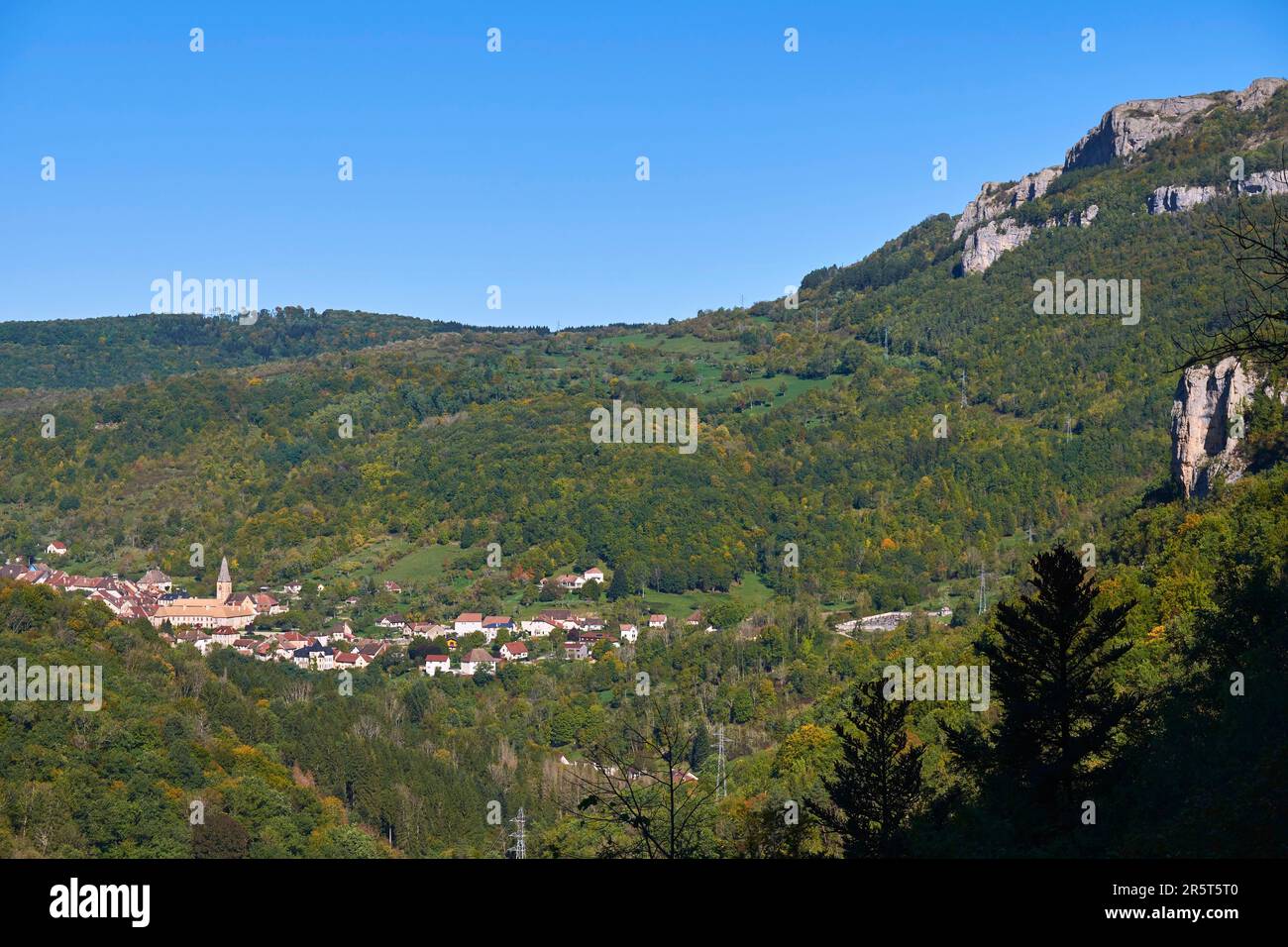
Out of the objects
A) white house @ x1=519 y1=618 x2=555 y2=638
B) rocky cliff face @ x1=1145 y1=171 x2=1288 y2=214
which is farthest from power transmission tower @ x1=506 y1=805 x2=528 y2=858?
rocky cliff face @ x1=1145 y1=171 x2=1288 y2=214

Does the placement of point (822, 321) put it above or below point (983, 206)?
below

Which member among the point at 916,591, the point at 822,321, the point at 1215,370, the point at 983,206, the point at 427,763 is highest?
the point at 983,206

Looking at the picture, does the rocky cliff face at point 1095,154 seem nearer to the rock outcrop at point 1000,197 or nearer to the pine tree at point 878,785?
the rock outcrop at point 1000,197

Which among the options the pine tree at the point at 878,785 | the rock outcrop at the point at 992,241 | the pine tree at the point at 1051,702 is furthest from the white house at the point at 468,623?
the rock outcrop at the point at 992,241

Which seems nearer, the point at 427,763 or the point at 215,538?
the point at 427,763

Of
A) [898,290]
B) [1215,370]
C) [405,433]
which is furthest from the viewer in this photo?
[898,290]
